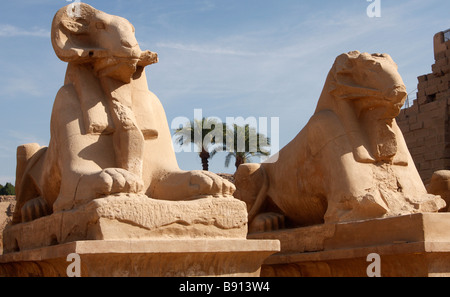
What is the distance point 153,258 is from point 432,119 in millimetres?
13717

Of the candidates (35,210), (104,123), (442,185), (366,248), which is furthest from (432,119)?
(35,210)

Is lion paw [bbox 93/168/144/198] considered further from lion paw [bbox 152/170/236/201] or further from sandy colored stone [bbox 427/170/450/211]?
sandy colored stone [bbox 427/170/450/211]

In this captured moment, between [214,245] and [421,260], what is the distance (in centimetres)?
179

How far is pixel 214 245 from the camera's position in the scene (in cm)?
388

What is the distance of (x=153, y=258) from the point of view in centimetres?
371

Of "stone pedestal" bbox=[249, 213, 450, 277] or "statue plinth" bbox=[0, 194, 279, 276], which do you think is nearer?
"statue plinth" bbox=[0, 194, 279, 276]

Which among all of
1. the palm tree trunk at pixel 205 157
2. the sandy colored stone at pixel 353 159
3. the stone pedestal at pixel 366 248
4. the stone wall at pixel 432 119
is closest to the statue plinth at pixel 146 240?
the stone pedestal at pixel 366 248

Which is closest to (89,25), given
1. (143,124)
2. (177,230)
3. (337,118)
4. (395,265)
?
(143,124)

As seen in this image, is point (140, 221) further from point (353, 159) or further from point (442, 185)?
point (442, 185)

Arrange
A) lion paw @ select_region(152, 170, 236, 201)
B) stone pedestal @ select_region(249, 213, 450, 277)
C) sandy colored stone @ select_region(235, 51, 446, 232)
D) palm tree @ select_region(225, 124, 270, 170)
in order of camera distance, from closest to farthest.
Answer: lion paw @ select_region(152, 170, 236, 201)
stone pedestal @ select_region(249, 213, 450, 277)
sandy colored stone @ select_region(235, 51, 446, 232)
palm tree @ select_region(225, 124, 270, 170)

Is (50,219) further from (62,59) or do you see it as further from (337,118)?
(337,118)

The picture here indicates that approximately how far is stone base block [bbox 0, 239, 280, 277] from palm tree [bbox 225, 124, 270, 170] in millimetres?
13999

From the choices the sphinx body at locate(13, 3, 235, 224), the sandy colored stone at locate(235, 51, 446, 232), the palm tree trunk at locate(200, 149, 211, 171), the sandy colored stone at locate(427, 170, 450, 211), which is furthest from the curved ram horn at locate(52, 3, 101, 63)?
the palm tree trunk at locate(200, 149, 211, 171)

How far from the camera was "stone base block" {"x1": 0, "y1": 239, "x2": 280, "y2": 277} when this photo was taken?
3.51 metres
